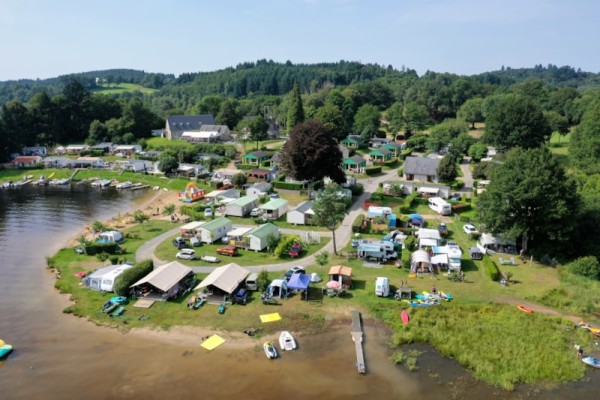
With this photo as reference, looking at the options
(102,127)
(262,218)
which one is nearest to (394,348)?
(262,218)

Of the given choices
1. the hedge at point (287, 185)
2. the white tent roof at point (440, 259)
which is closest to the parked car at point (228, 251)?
the white tent roof at point (440, 259)

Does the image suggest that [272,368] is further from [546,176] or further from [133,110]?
[133,110]

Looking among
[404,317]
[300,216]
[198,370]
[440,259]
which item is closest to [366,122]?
[300,216]

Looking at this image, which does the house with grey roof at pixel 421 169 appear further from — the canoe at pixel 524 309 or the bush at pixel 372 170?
the canoe at pixel 524 309

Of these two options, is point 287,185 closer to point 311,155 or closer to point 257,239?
point 311,155

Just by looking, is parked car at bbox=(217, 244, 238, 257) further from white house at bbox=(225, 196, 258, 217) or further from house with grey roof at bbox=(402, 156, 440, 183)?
house with grey roof at bbox=(402, 156, 440, 183)

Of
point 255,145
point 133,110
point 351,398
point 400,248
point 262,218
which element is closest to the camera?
point 351,398

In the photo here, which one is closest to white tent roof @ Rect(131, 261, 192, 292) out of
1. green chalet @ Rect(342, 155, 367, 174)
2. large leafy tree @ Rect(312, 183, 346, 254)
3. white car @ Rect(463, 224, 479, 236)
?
large leafy tree @ Rect(312, 183, 346, 254)
